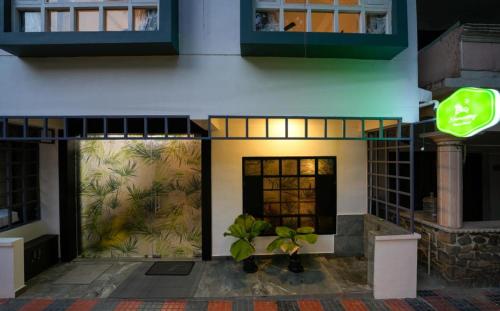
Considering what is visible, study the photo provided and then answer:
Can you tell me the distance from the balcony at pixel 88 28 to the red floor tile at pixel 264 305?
478 centimetres

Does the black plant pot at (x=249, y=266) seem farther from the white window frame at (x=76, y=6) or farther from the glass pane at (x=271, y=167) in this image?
the white window frame at (x=76, y=6)

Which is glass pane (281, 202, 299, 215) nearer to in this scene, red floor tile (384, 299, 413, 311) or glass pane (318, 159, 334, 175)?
glass pane (318, 159, 334, 175)

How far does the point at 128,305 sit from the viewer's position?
4.39m

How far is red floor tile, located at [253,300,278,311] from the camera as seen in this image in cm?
428

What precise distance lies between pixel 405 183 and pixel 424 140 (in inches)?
53.8

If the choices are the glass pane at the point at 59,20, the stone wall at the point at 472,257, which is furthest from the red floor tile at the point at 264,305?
the glass pane at the point at 59,20

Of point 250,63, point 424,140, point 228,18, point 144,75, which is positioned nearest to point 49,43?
point 144,75

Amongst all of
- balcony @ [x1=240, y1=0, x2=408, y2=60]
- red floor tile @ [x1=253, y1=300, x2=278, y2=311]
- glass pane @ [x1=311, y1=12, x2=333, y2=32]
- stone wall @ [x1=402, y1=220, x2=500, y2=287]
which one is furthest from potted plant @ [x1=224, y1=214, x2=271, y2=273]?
glass pane @ [x1=311, y1=12, x2=333, y2=32]

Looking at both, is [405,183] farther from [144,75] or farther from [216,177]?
[144,75]

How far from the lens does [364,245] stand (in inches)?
252

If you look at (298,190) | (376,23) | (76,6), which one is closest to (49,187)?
(76,6)

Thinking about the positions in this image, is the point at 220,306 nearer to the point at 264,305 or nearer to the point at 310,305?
the point at 264,305

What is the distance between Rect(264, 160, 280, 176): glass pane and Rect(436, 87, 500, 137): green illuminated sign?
3420 millimetres

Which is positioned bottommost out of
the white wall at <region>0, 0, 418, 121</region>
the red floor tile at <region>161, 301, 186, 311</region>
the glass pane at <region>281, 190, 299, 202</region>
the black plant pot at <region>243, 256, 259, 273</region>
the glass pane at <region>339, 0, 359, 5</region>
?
the red floor tile at <region>161, 301, 186, 311</region>
